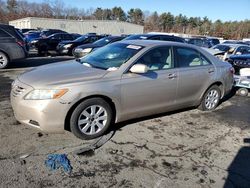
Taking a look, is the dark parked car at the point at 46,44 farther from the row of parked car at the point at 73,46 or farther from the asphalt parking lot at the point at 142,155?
the asphalt parking lot at the point at 142,155

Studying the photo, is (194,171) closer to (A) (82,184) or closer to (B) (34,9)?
(A) (82,184)

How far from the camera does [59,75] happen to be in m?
4.70

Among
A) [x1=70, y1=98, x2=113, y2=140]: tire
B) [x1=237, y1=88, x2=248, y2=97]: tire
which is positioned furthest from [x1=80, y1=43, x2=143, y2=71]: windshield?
[x1=237, y1=88, x2=248, y2=97]: tire

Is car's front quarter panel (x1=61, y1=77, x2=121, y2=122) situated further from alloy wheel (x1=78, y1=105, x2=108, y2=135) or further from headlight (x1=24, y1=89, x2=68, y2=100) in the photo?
alloy wheel (x1=78, y1=105, x2=108, y2=135)

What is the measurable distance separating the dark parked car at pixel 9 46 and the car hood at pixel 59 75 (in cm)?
668

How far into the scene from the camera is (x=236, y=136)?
5.38 m

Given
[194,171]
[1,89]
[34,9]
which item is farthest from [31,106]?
[34,9]

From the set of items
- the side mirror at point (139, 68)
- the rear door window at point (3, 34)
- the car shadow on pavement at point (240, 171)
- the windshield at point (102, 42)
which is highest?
the rear door window at point (3, 34)

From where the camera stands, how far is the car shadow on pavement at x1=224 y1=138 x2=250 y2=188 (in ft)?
12.3

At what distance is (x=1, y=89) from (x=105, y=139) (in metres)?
4.30

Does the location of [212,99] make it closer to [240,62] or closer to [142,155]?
[142,155]

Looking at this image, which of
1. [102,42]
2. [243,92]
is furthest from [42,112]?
[102,42]

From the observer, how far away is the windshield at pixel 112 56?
17.0 ft

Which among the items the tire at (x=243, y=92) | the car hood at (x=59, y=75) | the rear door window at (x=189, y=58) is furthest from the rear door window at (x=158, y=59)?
the tire at (x=243, y=92)
